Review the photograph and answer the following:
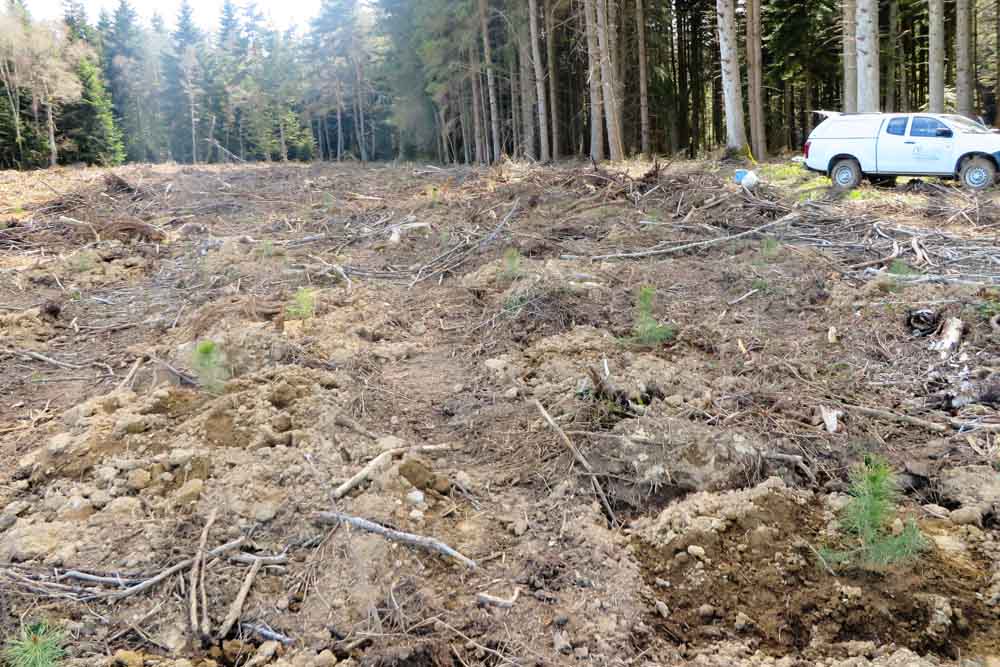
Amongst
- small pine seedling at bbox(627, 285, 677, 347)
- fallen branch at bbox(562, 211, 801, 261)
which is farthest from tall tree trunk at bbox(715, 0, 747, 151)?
small pine seedling at bbox(627, 285, 677, 347)

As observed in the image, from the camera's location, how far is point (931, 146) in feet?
43.5

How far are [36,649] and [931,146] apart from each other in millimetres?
15484

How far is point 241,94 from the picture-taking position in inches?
2290

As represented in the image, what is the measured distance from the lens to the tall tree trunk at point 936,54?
16312 millimetres

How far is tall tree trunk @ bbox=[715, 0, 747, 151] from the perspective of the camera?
17.3 metres

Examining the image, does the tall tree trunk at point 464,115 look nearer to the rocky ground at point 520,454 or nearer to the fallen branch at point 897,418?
the rocky ground at point 520,454

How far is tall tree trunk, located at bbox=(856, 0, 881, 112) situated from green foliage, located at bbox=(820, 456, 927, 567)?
14041 millimetres

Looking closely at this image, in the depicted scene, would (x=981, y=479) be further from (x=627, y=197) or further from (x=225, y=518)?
(x=627, y=197)

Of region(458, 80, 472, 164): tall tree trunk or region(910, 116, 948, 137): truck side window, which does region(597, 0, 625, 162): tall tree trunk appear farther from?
region(458, 80, 472, 164): tall tree trunk

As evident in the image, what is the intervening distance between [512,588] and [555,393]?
6.68 ft

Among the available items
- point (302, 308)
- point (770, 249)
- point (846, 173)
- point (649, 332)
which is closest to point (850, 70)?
point (846, 173)

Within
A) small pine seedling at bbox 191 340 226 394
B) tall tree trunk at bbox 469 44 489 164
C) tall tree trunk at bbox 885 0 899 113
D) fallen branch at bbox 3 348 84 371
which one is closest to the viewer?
small pine seedling at bbox 191 340 226 394

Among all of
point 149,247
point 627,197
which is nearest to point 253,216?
point 149,247

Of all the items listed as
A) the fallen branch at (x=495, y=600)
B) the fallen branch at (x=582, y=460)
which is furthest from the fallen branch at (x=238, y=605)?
the fallen branch at (x=582, y=460)
